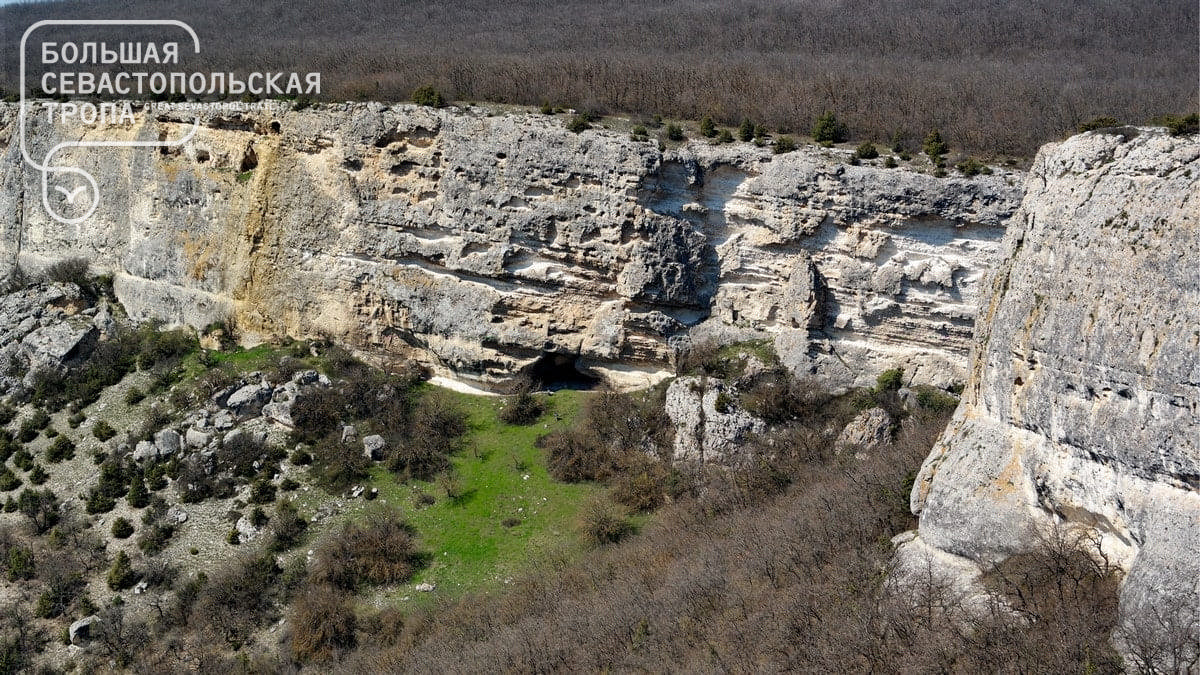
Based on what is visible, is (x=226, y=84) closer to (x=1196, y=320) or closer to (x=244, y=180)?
(x=244, y=180)

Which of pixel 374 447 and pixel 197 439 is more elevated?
pixel 374 447

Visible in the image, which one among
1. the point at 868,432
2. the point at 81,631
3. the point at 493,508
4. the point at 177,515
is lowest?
the point at 81,631

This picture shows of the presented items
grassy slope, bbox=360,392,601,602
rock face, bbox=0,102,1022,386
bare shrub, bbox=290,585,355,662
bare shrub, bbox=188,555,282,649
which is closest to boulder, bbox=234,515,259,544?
bare shrub, bbox=188,555,282,649

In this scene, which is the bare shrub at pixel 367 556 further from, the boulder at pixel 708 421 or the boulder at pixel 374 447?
the boulder at pixel 708 421

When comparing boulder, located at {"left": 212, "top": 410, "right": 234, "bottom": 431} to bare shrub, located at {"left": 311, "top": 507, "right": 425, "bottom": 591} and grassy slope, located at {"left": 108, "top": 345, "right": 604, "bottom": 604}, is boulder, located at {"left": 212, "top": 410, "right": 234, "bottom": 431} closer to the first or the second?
grassy slope, located at {"left": 108, "top": 345, "right": 604, "bottom": 604}

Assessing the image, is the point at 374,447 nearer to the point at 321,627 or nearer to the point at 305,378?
the point at 305,378

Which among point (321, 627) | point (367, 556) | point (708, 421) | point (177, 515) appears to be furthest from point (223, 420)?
point (708, 421)

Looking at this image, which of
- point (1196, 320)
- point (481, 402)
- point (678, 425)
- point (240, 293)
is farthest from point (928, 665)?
point (240, 293)
